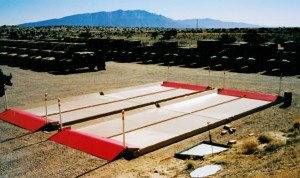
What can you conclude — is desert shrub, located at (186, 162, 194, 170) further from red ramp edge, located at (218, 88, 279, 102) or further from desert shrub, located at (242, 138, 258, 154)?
red ramp edge, located at (218, 88, 279, 102)

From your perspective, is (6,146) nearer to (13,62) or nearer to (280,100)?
Result: (280,100)

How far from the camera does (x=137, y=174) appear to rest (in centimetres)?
790

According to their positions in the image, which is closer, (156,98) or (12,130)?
(12,130)

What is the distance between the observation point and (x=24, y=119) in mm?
12344

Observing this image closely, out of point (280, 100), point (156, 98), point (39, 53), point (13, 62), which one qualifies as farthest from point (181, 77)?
point (13, 62)

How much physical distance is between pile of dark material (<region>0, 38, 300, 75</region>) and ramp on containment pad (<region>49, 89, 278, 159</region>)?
9.31 meters

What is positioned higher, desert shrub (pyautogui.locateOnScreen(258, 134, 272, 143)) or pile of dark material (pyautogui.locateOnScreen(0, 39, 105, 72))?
pile of dark material (pyautogui.locateOnScreen(0, 39, 105, 72))

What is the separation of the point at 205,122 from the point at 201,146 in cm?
224

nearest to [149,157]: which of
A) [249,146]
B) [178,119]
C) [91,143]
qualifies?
[91,143]

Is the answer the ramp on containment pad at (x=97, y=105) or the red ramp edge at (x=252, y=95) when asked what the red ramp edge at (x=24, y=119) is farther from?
the red ramp edge at (x=252, y=95)

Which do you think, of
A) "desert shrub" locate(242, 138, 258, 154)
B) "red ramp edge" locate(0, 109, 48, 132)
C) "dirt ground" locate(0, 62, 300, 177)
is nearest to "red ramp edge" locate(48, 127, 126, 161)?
"dirt ground" locate(0, 62, 300, 177)

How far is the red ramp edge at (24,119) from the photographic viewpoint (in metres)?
11.5

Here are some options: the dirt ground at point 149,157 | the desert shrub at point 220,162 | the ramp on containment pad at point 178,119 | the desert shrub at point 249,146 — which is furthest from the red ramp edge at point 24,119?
the desert shrub at point 249,146

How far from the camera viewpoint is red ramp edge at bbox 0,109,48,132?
11.5 metres
